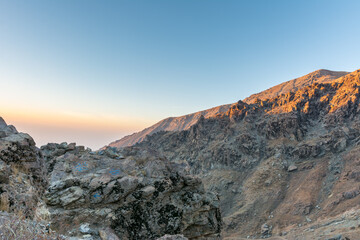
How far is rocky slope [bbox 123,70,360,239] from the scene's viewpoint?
28.3 metres

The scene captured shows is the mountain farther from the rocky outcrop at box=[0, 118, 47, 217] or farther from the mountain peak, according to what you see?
the rocky outcrop at box=[0, 118, 47, 217]

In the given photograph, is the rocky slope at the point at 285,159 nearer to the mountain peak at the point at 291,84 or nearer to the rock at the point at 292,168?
the rock at the point at 292,168

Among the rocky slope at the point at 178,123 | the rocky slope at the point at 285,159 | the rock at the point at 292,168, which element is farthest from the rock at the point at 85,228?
the rocky slope at the point at 178,123

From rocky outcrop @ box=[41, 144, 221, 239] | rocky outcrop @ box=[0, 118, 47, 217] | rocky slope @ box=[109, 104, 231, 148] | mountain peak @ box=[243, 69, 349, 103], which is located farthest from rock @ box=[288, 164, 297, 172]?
rocky slope @ box=[109, 104, 231, 148]

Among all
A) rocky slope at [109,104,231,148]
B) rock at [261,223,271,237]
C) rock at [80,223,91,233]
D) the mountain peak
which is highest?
the mountain peak

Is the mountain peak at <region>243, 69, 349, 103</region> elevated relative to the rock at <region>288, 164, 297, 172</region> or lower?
elevated

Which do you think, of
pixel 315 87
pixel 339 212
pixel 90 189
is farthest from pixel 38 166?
pixel 315 87

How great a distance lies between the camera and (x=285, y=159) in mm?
41469

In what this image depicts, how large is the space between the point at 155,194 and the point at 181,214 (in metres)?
2.45

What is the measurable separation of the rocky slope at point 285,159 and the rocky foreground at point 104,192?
286 centimetres

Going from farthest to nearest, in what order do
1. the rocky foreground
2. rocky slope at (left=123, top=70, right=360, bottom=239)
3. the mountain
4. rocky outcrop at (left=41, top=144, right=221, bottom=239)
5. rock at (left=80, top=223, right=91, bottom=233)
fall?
1. the mountain
2. rocky slope at (left=123, top=70, right=360, bottom=239)
3. rocky outcrop at (left=41, top=144, right=221, bottom=239)
4. rock at (left=80, top=223, right=91, bottom=233)
5. the rocky foreground

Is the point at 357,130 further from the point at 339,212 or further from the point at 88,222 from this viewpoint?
the point at 88,222

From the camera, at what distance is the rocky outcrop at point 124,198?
35.9 feet

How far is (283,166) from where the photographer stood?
3984cm
